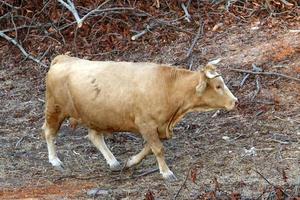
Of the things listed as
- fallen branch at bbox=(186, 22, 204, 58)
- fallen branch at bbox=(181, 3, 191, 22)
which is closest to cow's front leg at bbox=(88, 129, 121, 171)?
fallen branch at bbox=(186, 22, 204, 58)

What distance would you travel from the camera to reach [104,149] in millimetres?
9125

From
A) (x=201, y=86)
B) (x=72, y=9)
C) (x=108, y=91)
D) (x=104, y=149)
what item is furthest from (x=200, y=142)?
(x=72, y=9)

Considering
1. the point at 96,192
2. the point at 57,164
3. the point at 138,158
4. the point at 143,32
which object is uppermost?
the point at 96,192

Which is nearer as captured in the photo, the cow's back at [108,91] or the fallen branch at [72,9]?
the cow's back at [108,91]

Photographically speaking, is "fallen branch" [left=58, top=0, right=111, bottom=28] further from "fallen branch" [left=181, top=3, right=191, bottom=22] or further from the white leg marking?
the white leg marking

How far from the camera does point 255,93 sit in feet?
36.6

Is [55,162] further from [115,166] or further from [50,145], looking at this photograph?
[115,166]

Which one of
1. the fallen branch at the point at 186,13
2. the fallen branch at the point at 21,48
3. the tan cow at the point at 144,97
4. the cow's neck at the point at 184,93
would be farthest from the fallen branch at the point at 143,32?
the cow's neck at the point at 184,93

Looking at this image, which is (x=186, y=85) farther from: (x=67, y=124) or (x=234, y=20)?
(x=234, y=20)

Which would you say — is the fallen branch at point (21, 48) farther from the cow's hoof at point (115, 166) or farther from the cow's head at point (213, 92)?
the cow's head at point (213, 92)

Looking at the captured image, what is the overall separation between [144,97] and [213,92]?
71 cm

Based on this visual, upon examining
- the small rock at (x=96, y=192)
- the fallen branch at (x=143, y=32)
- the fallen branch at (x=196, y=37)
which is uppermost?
the small rock at (x=96, y=192)

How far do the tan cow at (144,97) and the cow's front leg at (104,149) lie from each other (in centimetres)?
26

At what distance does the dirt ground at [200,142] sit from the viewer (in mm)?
8023
